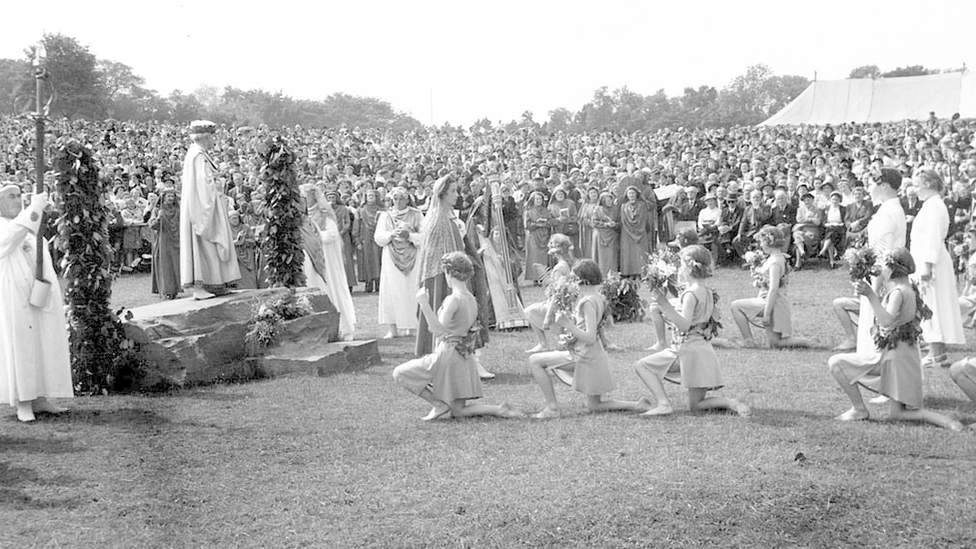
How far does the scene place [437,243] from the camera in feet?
32.4

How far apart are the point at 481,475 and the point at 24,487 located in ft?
9.98

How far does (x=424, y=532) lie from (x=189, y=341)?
505 centimetres

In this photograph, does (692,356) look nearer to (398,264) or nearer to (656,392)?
(656,392)

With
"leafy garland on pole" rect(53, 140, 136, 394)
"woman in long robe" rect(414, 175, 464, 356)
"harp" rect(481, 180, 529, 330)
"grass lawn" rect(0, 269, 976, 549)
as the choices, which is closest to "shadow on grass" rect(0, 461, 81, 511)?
"grass lawn" rect(0, 269, 976, 549)

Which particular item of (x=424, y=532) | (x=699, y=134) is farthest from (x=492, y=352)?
(x=699, y=134)

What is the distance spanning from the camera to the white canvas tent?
4034cm

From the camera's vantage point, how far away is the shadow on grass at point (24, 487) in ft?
20.7

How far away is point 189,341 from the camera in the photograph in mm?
9984

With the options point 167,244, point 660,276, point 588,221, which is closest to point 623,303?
point 588,221

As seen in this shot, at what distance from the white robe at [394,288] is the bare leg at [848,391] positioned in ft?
21.5

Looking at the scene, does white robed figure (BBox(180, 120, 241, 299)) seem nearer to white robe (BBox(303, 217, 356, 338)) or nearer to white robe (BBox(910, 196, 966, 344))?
white robe (BBox(303, 217, 356, 338))

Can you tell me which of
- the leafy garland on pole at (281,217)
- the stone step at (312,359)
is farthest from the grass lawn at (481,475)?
the leafy garland on pole at (281,217)

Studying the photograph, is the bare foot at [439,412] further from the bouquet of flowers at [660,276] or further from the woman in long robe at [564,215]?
the woman in long robe at [564,215]

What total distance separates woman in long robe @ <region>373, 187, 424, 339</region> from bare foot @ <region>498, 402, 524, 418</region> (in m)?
5.00
